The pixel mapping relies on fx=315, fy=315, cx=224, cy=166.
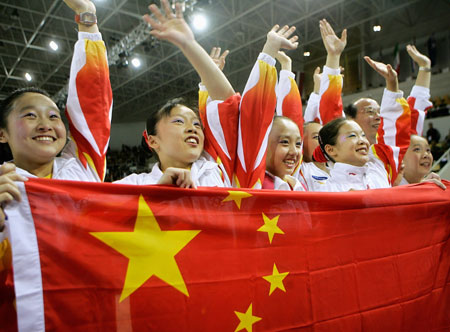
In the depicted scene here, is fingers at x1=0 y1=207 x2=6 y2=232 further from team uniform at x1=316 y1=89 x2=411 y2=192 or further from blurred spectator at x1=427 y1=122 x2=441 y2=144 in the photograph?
blurred spectator at x1=427 y1=122 x2=441 y2=144

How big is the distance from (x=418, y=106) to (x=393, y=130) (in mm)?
774

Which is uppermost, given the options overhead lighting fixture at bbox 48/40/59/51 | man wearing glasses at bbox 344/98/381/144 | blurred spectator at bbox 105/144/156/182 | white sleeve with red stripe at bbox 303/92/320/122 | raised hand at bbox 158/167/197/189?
overhead lighting fixture at bbox 48/40/59/51

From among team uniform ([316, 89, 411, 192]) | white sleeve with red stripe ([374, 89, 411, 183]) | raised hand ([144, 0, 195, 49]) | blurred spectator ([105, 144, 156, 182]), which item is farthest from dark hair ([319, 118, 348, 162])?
blurred spectator ([105, 144, 156, 182])

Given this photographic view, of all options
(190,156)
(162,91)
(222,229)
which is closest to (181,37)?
(190,156)

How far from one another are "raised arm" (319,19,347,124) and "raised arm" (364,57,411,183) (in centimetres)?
38

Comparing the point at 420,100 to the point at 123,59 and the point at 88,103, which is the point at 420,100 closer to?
the point at 88,103

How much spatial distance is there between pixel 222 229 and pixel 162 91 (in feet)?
52.3

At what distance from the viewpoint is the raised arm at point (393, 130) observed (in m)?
2.23

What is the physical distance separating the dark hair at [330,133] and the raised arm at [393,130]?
1.28 feet

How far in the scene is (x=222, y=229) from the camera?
48.4 inches

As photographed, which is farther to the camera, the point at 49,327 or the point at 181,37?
the point at 181,37

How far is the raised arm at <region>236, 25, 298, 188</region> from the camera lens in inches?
62.6

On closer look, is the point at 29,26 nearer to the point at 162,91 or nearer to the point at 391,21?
the point at 162,91

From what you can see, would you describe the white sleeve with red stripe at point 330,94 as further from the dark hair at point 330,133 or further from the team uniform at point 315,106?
the dark hair at point 330,133
